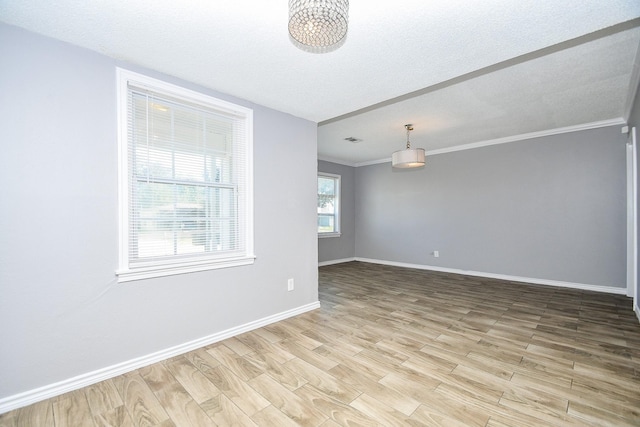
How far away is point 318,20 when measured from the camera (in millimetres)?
1271

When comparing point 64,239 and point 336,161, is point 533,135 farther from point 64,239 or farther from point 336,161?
point 64,239

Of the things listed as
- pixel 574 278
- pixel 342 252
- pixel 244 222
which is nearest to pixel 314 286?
pixel 244 222

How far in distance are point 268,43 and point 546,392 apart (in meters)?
2.98

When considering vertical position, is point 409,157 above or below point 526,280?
above

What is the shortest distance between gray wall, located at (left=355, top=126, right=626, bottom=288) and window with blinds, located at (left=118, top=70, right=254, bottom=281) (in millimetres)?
4476

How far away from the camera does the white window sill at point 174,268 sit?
6.73 feet

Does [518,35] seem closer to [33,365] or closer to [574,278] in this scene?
[33,365]

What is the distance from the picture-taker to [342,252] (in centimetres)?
701

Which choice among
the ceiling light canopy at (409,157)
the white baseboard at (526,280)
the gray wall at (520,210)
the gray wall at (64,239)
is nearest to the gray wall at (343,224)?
the gray wall at (520,210)

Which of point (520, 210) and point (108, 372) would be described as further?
point (520, 210)

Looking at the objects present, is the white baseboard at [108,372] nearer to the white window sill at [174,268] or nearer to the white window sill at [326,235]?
the white window sill at [174,268]

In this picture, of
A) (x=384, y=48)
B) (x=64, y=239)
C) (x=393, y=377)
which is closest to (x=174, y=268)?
(x=64, y=239)

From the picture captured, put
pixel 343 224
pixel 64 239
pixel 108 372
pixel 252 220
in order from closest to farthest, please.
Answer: pixel 64 239 < pixel 108 372 < pixel 252 220 < pixel 343 224

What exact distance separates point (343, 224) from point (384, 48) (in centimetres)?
531
